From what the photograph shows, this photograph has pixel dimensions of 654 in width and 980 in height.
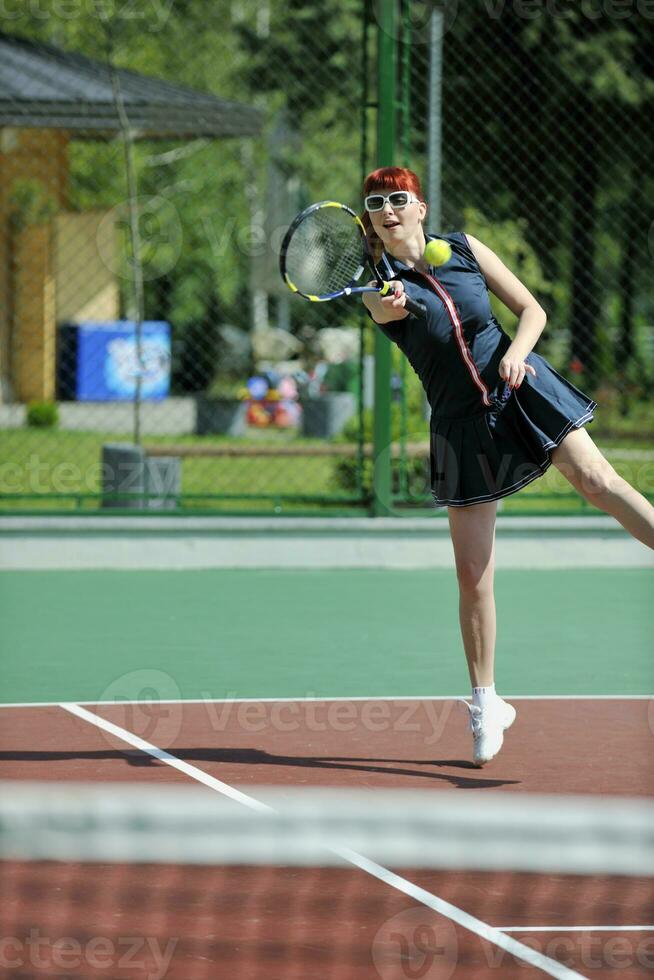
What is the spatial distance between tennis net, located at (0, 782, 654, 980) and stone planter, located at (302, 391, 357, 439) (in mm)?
16090

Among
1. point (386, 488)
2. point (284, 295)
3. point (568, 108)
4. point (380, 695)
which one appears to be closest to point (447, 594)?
point (386, 488)

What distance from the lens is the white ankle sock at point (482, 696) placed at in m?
5.44

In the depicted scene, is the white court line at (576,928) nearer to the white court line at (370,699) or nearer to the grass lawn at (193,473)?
the white court line at (370,699)

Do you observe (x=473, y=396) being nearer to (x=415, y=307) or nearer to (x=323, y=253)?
(x=415, y=307)

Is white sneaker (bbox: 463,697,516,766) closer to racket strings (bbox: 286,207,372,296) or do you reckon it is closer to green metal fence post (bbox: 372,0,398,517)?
racket strings (bbox: 286,207,372,296)

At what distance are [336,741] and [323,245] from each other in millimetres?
1763

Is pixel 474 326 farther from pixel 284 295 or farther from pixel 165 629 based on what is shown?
pixel 284 295

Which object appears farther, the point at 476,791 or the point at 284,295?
the point at 284,295

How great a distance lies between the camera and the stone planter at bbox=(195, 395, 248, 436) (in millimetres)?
19812

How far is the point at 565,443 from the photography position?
210 inches

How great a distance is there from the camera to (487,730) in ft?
17.8

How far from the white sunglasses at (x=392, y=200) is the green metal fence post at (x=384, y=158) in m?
4.84

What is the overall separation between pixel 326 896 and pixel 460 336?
74.7 inches

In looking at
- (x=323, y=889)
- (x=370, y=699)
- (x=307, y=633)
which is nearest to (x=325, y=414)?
(x=307, y=633)
